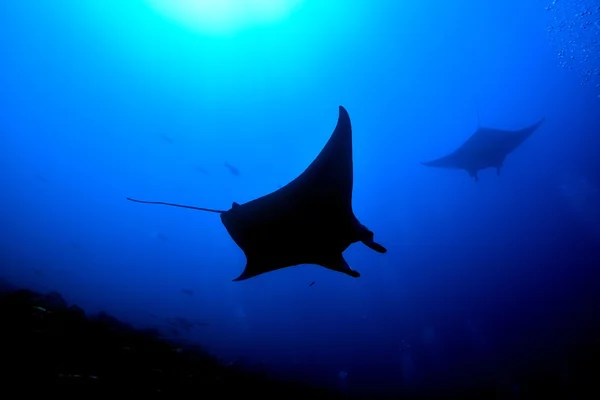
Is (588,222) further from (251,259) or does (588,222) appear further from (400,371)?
(251,259)

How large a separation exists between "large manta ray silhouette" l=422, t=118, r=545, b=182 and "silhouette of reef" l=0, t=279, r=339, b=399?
41.5 ft

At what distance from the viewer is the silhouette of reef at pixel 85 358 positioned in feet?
12.6

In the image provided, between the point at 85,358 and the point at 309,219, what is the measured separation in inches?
147

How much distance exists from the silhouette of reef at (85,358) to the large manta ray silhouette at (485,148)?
1265 centimetres

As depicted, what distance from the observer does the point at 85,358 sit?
14.6 feet

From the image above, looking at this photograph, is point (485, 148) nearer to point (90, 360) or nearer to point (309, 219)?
point (309, 219)

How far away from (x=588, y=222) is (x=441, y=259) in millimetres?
22365

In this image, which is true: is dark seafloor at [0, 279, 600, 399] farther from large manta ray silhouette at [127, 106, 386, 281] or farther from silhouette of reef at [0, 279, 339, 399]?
large manta ray silhouette at [127, 106, 386, 281]

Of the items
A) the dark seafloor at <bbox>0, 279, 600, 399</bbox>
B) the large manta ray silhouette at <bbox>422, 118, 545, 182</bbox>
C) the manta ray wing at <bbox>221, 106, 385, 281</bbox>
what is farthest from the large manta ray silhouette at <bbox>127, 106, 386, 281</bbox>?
the large manta ray silhouette at <bbox>422, 118, 545, 182</bbox>

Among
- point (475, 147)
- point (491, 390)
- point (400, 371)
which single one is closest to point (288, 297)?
point (400, 371)

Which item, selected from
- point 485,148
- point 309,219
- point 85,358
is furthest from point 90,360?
point 485,148

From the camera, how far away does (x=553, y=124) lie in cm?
4394

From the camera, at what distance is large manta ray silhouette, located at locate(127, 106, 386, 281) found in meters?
3.17

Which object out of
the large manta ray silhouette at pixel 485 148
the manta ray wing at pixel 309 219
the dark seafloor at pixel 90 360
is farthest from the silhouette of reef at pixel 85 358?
the large manta ray silhouette at pixel 485 148
